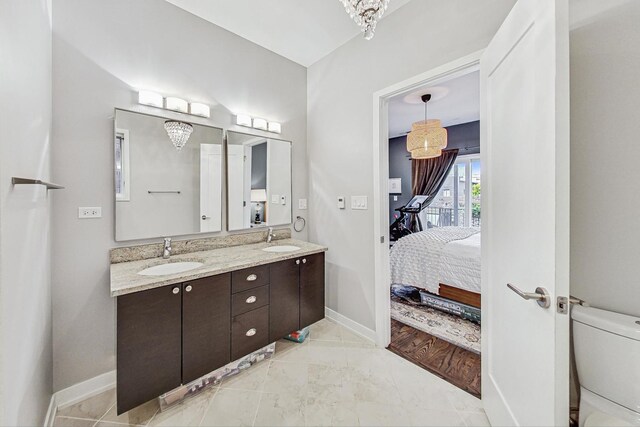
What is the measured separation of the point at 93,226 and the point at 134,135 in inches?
27.2

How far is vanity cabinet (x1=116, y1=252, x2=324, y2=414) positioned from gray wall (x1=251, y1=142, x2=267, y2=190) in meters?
0.90

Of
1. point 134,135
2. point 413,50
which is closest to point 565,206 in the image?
point 413,50

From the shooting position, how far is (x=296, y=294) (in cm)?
210

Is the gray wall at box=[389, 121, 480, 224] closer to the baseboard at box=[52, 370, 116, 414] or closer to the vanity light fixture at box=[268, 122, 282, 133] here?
the vanity light fixture at box=[268, 122, 282, 133]

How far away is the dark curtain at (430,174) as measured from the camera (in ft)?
17.1

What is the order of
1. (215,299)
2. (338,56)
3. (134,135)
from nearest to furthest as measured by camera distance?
(215,299), (134,135), (338,56)

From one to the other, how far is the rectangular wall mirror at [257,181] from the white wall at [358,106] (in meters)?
0.36

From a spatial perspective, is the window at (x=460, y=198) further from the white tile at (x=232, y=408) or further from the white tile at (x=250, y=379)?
the white tile at (x=232, y=408)

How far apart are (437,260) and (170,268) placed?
104 inches

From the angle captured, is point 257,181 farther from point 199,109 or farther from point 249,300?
point 249,300

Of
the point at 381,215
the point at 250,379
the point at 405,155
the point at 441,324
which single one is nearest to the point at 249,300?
the point at 250,379

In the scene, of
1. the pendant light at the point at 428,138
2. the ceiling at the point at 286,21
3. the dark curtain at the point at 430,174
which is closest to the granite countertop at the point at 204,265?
the ceiling at the point at 286,21

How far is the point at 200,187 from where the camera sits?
2119 mm

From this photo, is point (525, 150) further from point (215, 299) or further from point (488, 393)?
point (215, 299)
